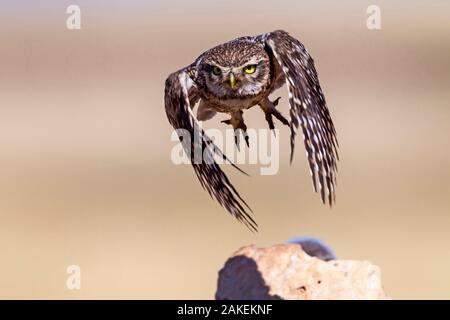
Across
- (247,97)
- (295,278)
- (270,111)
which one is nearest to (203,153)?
(247,97)

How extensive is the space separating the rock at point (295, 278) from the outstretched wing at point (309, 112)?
49 cm

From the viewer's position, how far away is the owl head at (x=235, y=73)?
9734mm

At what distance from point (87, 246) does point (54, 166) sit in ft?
16.4

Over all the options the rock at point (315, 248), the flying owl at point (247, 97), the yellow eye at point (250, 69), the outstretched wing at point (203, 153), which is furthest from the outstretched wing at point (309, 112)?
the outstretched wing at point (203, 153)

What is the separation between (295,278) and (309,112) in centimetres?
132

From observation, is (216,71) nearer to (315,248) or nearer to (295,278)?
(315,248)

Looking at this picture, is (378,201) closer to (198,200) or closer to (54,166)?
(198,200)

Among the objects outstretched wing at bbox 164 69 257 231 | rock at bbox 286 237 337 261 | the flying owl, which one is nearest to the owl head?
the flying owl

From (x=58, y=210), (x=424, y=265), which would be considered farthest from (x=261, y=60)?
(x=58, y=210)

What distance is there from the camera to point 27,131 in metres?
25.0

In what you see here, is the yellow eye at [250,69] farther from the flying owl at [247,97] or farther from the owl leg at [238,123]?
the owl leg at [238,123]

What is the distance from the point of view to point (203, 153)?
8.87 metres

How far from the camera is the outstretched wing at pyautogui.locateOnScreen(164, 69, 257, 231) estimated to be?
28.5 feet

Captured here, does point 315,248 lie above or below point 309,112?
below
